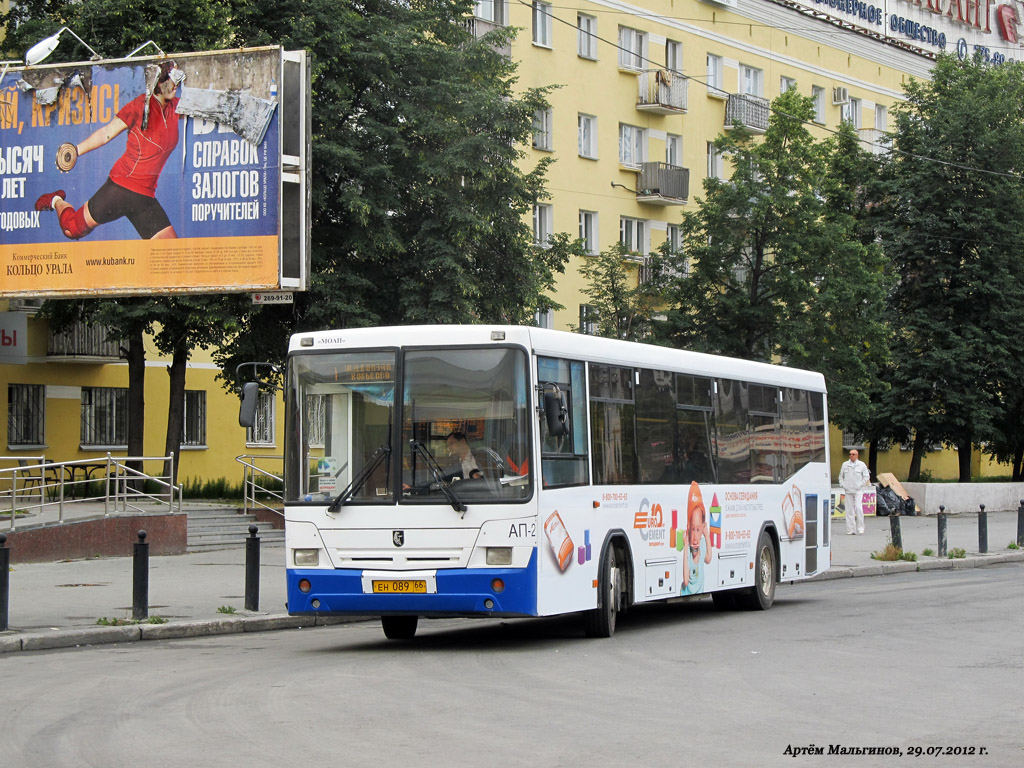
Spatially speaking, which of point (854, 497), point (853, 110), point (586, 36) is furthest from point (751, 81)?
point (854, 497)

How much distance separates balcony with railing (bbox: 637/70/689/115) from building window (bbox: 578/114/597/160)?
2.38 meters

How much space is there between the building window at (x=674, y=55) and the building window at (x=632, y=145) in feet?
9.01

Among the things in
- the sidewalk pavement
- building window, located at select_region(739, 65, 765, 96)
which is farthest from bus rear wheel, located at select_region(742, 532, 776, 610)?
building window, located at select_region(739, 65, 765, 96)

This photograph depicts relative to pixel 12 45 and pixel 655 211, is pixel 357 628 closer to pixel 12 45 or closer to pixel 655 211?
pixel 12 45

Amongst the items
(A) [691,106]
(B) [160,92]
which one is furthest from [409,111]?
(A) [691,106]

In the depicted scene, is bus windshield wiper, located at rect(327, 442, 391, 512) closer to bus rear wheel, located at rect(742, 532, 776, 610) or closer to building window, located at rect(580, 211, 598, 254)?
bus rear wheel, located at rect(742, 532, 776, 610)

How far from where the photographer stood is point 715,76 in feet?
177

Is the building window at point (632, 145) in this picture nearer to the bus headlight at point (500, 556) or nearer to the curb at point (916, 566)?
the curb at point (916, 566)

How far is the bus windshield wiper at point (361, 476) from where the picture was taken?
13328mm

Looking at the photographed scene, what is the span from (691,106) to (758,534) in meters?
36.3

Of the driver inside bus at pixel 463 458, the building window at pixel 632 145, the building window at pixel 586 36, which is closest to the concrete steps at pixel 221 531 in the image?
the driver inside bus at pixel 463 458

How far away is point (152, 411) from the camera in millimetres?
38625

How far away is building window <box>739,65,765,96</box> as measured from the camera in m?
55.2

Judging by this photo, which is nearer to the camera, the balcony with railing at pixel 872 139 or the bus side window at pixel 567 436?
the bus side window at pixel 567 436
